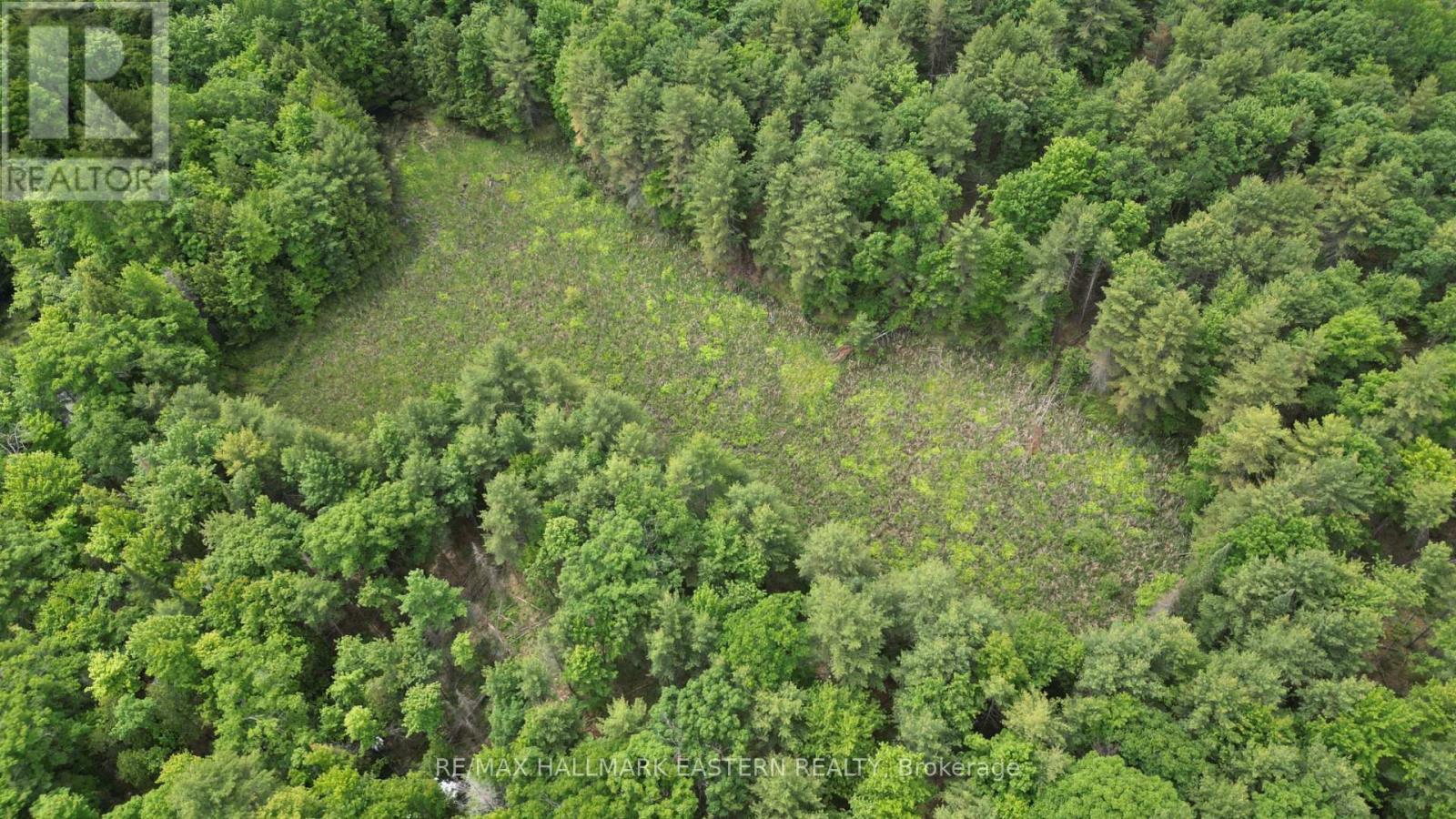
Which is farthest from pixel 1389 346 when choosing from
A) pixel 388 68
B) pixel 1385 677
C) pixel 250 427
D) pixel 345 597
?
pixel 388 68

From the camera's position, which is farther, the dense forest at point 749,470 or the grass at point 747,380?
the grass at point 747,380

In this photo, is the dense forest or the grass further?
the grass

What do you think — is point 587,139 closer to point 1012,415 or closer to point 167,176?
point 167,176

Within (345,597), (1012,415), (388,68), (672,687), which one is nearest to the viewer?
(672,687)
